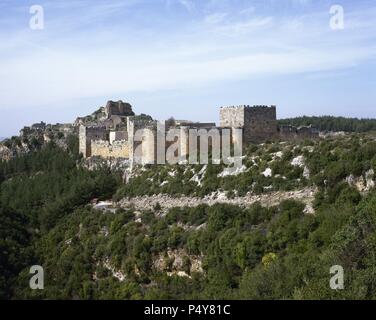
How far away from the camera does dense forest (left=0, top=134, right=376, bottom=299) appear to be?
1608cm

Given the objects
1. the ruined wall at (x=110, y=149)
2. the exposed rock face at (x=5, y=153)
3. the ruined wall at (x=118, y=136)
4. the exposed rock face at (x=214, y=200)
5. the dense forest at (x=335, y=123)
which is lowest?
the exposed rock face at (x=214, y=200)

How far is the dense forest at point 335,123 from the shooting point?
54.7 metres

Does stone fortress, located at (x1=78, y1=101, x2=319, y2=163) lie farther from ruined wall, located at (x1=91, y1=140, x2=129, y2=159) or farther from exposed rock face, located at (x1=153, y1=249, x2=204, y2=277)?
exposed rock face, located at (x1=153, y1=249, x2=204, y2=277)

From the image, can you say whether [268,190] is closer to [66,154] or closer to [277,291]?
[277,291]

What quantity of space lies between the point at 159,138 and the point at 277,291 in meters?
18.1

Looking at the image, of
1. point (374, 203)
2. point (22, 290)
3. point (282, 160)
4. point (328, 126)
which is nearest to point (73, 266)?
point (22, 290)

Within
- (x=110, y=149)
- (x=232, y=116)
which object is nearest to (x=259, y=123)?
(x=232, y=116)

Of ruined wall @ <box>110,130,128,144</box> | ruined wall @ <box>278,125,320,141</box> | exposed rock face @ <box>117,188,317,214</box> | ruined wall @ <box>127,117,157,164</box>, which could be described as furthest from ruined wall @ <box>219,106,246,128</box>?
ruined wall @ <box>110,130,128,144</box>

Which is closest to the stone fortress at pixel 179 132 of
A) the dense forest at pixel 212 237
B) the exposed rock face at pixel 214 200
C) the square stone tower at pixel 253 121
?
the square stone tower at pixel 253 121

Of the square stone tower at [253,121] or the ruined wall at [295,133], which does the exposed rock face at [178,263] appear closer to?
the square stone tower at [253,121]

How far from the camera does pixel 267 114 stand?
29609mm

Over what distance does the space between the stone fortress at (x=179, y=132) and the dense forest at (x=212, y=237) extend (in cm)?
202

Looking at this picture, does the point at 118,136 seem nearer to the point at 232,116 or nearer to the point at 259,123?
the point at 232,116
